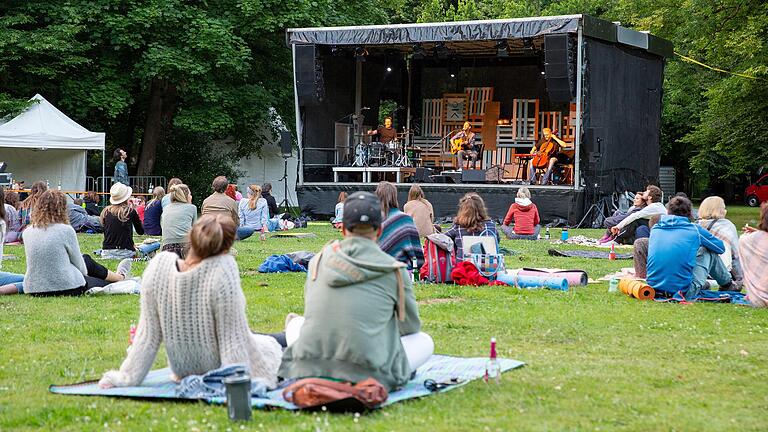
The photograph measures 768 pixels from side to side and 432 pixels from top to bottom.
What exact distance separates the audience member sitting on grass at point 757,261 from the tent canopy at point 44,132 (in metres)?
18.1

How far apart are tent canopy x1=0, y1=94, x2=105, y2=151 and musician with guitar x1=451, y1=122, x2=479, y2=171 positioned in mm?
8361

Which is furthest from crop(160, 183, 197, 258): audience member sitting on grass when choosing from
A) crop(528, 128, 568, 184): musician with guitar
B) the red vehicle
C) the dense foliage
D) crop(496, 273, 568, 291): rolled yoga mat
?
the red vehicle

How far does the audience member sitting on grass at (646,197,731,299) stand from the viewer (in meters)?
10.6

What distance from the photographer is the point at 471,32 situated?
76.9ft

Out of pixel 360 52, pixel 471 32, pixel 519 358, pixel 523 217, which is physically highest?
pixel 471 32

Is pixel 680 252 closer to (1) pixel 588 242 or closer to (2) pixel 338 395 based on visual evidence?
(2) pixel 338 395

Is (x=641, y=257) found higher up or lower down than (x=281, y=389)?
higher up

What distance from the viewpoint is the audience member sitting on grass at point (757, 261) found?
10.2m

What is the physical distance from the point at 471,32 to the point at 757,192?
84.6 ft

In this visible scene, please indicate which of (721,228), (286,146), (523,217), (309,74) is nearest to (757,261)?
(721,228)

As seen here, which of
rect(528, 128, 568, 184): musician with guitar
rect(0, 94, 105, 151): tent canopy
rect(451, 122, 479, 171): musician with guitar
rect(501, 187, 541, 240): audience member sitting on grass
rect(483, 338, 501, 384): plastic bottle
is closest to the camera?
rect(483, 338, 501, 384): plastic bottle

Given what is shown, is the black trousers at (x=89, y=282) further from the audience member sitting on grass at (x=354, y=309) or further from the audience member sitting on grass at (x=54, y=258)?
the audience member sitting on grass at (x=354, y=309)

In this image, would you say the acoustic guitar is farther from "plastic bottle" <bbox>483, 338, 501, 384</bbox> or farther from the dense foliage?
"plastic bottle" <bbox>483, 338, 501, 384</bbox>

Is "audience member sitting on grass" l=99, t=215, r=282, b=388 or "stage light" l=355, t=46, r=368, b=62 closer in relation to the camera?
"audience member sitting on grass" l=99, t=215, r=282, b=388
